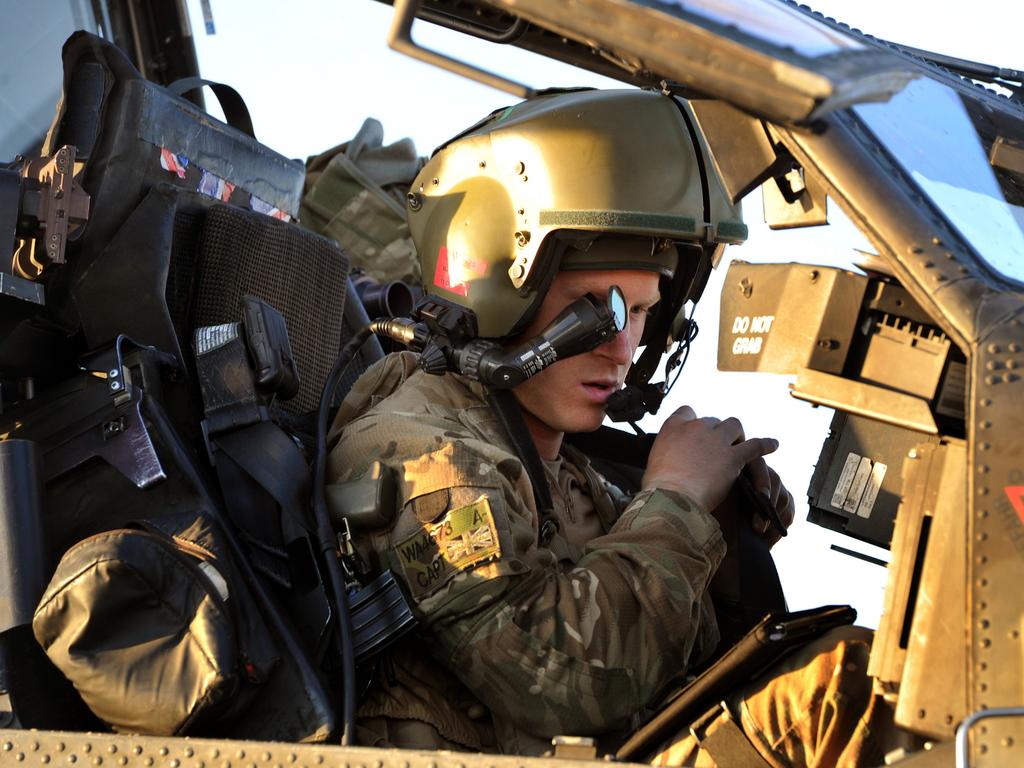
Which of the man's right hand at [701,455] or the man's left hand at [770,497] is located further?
the man's left hand at [770,497]

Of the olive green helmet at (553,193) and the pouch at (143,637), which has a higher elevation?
the olive green helmet at (553,193)

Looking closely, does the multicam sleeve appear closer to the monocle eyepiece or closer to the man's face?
the monocle eyepiece

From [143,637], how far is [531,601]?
2.16 ft

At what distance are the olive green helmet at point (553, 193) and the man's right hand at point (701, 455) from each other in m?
0.39

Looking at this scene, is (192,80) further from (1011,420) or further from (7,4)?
(1011,420)

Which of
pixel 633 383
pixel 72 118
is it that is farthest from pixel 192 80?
pixel 633 383

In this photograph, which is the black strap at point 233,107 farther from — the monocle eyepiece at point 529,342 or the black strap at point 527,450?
the black strap at point 527,450

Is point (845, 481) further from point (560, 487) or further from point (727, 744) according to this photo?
point (560, 487)

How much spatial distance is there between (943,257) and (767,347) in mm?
299

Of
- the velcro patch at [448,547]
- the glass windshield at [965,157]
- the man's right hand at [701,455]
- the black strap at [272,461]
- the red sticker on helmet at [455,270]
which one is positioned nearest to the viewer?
the glass windshield at [965,157]

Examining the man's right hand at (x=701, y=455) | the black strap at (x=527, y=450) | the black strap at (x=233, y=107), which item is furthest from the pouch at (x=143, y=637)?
the black strap at (x=233, y=107)

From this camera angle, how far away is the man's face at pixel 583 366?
290 cm

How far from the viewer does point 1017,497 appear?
1.56 meters

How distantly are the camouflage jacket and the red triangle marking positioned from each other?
35.2 inches
